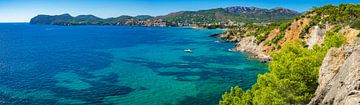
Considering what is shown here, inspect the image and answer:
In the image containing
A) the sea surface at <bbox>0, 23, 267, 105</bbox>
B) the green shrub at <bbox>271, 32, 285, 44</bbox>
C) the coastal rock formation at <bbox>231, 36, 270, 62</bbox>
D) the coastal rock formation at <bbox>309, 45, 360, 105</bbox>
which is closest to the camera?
the coastal rock formation at <bbox>309, 45, 360, 105</bbox>

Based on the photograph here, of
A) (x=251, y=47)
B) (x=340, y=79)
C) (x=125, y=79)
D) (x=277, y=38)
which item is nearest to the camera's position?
(x=340, y=79)

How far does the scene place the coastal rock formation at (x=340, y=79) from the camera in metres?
19.8

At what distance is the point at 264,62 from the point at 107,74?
4591cm

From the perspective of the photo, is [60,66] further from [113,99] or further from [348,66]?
[348,66]

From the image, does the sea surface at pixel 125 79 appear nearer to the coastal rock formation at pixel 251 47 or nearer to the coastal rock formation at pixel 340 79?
the coastal rock formation at pixel 251 47

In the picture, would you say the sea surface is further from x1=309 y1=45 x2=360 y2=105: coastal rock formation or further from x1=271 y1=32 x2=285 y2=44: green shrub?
x1=309 y1=45 x2=360 y2=105: coastal rock formation

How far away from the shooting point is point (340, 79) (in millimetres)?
22516

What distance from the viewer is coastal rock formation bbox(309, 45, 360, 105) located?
19750 mm

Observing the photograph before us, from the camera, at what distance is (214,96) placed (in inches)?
2623

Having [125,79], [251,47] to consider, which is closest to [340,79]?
[125,79]

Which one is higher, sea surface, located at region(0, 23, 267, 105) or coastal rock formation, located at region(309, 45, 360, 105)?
coastal rock formation, located at region(309, 45, 360, 105)

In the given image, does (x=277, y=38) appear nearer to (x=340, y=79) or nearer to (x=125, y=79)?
(x=125, y=79)

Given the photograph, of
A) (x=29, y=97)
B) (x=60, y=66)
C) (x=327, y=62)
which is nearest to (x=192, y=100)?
(x=29, y=97)

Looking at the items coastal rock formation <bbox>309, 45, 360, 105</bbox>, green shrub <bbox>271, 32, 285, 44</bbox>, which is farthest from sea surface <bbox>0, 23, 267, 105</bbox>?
coastal rock formation <bbox>309, 45, 360, 105</bbox>
